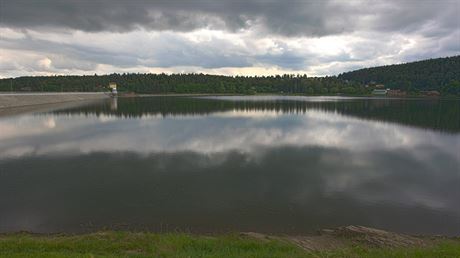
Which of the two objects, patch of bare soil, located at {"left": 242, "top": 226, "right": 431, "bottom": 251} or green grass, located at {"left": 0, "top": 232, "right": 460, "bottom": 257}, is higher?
green grass, located at {"left": 0, "top": 232, "right": 460, "bottom": 257}

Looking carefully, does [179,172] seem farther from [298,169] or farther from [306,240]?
[306,240]

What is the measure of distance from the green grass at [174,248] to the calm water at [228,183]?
2.81 metres

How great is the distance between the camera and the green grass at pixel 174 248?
9234 mm

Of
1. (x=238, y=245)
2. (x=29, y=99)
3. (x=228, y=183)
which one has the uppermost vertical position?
(x=29, y=99)

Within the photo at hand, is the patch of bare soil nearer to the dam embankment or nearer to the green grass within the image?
the green grass

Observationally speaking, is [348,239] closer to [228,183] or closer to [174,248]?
[174,248]

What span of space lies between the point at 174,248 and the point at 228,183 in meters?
9.72

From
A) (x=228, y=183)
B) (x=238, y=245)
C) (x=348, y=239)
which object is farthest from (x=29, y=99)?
(x=348, y=239)

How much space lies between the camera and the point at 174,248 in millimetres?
9945

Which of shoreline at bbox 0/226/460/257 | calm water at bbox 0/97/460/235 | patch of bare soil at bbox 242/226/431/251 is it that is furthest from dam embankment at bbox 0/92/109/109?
patch of bare soil at bbox 242/226/431/251

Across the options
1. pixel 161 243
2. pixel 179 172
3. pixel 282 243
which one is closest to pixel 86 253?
pixel 161 243

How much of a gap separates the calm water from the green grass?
2.81 meters

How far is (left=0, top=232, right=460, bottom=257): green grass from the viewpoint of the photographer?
923cm

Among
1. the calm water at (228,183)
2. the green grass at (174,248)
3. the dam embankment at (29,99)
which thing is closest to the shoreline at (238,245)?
the green grass at (174,248)
